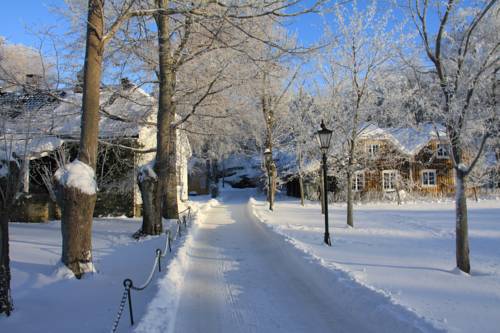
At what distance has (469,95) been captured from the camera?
8.47 meters

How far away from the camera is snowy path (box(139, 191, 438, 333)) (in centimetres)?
507

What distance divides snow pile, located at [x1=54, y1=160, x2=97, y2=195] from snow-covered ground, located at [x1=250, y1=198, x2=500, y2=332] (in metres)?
4.56

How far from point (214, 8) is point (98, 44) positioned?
125 inches

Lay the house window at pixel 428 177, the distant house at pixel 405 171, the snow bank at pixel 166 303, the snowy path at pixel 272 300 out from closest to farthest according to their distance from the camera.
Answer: the snow bank at pixel 166 303 < the snowy path at pixel 272 300 < the distant house at pixel 405 171 < the house window at pixel 428 177

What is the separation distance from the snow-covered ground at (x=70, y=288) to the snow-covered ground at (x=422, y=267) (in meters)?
3.46

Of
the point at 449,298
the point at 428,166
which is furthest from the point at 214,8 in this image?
the point at 428,166

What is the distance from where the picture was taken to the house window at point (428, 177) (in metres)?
35.9

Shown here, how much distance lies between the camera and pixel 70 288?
21.4 feet

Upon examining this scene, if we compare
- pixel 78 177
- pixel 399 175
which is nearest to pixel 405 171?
pixel 399 175

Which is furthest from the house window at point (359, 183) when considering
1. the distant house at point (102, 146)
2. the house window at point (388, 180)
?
the distant house at point (102, 146)

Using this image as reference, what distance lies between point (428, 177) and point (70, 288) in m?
35.0

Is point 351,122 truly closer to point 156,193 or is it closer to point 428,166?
point 156,193

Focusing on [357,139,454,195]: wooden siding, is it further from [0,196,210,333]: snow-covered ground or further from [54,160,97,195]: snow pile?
[54,160,97,195]: snow pile

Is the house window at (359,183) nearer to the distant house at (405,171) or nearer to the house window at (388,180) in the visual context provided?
the distant house at (405,171)
